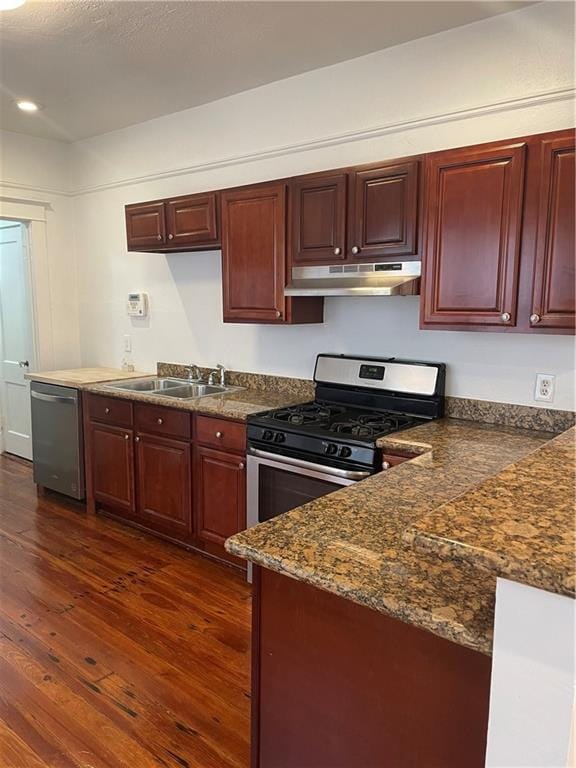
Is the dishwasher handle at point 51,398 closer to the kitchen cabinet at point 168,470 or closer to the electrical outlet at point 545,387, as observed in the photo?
the kitchen cabinet at point 168,470

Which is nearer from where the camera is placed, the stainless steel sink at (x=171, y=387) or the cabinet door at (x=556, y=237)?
the cabinet door at (x=556, y=237)

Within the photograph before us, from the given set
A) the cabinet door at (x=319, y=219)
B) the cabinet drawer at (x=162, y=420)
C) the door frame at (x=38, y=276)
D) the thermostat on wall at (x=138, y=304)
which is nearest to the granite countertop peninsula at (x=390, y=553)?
the cabinet door at (x=319, y=219)

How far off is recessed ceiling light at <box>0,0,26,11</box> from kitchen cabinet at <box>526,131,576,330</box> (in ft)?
7.44

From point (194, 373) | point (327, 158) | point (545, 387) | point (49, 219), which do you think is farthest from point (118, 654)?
point (49, 219)

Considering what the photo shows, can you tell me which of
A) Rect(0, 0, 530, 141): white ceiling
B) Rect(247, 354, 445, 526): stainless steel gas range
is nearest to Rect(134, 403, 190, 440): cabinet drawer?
Rect(247, 354, 445, 526): stainless steel gas range

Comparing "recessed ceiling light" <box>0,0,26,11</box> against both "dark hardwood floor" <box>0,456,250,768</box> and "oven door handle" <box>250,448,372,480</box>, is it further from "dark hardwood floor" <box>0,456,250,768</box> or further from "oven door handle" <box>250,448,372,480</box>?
"dark hardwood floor" <box>0,456,250,768</box>

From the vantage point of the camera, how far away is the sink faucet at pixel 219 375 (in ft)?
12.6

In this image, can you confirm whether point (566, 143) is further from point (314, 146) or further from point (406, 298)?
point (314, 146)

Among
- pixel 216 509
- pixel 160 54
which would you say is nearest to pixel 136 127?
pixel 160 54

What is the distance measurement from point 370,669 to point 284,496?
5.15 feet

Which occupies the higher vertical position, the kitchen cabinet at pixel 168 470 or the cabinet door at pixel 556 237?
the cabinet door at pixel 556 237

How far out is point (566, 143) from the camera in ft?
6.78

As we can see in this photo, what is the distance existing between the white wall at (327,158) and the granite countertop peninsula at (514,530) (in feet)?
5.35

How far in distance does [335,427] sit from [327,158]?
1.58 meters
